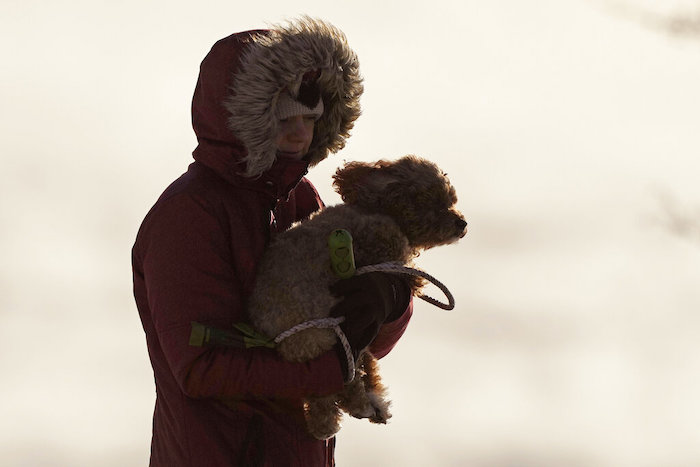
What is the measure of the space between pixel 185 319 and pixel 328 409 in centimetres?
77

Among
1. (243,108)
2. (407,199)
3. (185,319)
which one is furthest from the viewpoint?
(407,199)

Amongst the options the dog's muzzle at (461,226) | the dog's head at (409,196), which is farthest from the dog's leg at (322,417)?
the dog's muzzle at (461,226)

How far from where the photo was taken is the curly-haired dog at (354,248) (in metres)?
3.45

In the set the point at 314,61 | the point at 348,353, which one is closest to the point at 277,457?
the point at 348,353

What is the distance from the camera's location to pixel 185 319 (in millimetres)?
3295

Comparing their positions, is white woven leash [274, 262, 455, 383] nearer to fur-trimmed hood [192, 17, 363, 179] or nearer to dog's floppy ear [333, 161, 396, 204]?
dog's floppy ear [333, 161, 396, 204]

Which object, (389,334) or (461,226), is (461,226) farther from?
(389,334)

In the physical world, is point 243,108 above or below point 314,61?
below

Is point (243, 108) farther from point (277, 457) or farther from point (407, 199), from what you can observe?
point (277, 457)

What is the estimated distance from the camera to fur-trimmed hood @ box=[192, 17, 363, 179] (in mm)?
3525

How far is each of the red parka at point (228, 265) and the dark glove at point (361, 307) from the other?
0.13m

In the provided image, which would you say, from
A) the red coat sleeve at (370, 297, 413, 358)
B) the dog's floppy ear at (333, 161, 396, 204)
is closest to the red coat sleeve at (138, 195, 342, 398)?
the red coat sleeve at (370, 297, 413, 358)

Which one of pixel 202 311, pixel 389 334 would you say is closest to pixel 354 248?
pixel 389 334

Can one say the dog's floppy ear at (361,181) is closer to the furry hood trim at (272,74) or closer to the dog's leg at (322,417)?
the furry hood trim at (272,74)
